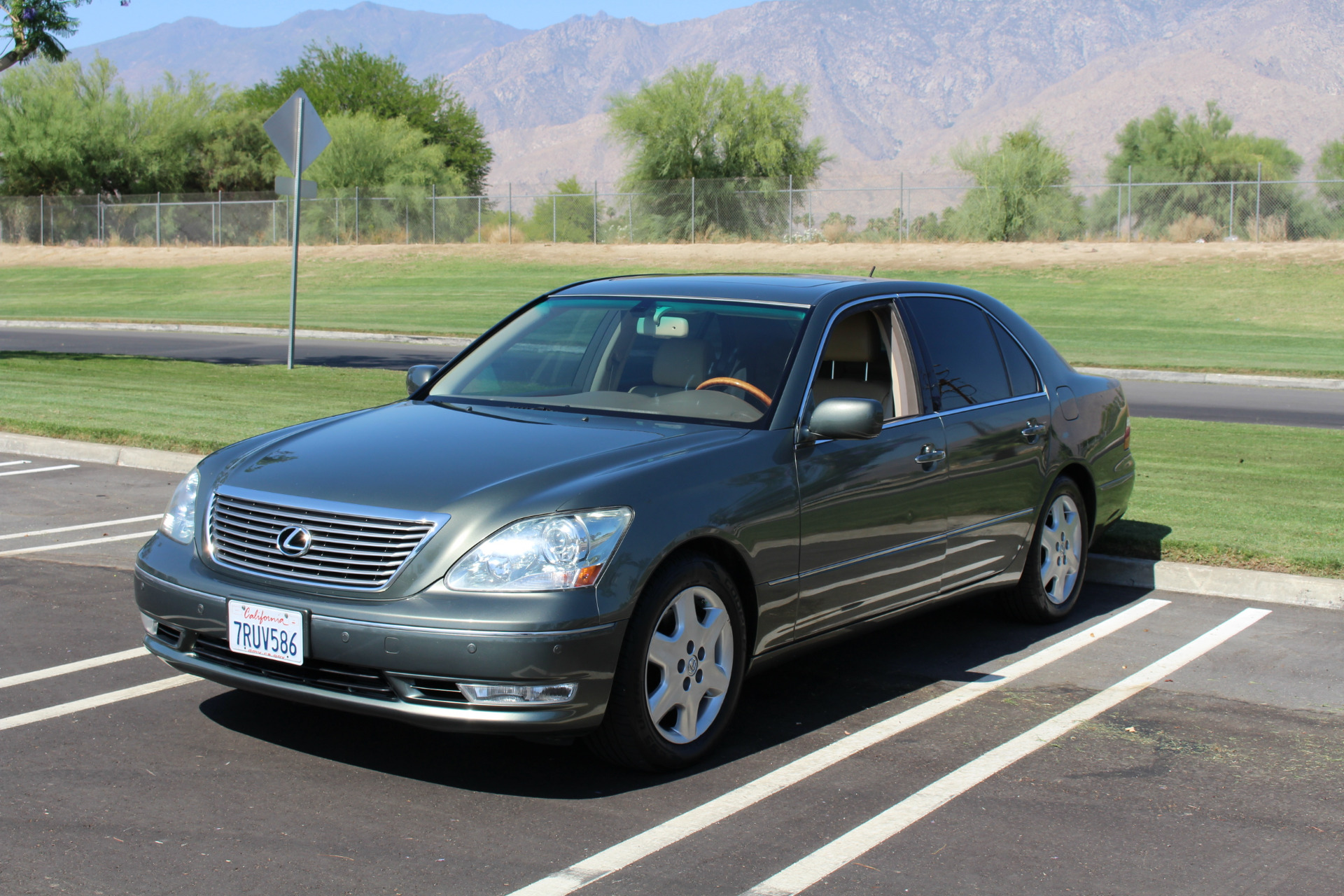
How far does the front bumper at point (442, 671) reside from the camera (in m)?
4.24

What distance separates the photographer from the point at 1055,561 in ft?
22.7

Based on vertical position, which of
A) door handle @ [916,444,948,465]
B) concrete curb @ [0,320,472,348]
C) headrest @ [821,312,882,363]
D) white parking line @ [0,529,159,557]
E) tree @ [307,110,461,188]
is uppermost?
tree @ [307,110,461,188]

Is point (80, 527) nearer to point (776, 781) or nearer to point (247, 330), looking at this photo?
point (776, 781)

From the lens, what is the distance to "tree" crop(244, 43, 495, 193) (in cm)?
7338

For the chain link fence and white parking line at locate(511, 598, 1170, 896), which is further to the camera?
the chain link fence

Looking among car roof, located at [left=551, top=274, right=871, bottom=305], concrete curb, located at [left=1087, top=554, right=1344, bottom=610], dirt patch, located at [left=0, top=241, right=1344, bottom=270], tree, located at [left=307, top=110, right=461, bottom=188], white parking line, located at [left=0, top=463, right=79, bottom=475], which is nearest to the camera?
car roof, located at [left=551, top=274, right=871, bottom=305]

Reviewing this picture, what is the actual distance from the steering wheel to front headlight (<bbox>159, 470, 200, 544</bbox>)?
1.94m

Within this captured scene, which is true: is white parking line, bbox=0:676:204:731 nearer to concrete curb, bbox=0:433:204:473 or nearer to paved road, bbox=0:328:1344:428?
concrete curb, bbox=0:433:204:473

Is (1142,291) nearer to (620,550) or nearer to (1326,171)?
(1326,171)

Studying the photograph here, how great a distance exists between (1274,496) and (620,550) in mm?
6830

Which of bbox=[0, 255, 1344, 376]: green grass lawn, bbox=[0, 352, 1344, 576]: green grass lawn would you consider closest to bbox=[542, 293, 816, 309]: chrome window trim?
bbox=[0, 352, 1344, 576]: green grass lawn

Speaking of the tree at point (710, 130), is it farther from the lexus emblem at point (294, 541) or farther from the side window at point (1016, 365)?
the lexus emblem at point (294, 541)

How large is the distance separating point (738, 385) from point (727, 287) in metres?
0.69

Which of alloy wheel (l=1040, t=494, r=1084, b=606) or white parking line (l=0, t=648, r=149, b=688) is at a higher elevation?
alloy wheel (l=1040, t=494, r=1084, b=606)
